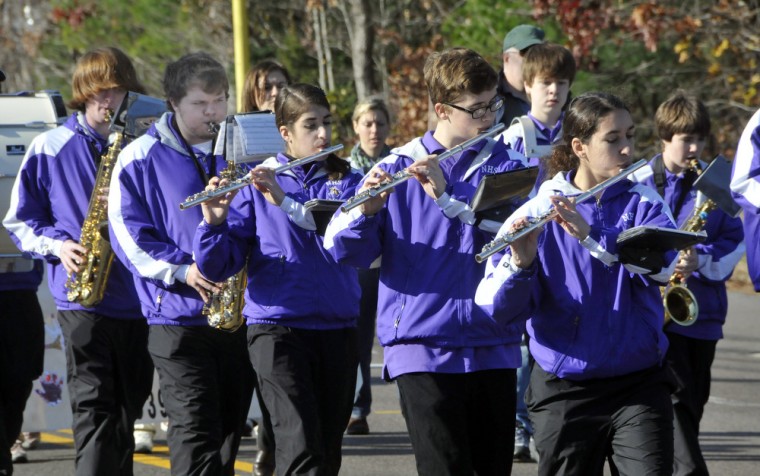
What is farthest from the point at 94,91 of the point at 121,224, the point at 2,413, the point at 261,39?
the point at 261,39

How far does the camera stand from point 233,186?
589cm

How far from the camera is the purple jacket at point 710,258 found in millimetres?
7336

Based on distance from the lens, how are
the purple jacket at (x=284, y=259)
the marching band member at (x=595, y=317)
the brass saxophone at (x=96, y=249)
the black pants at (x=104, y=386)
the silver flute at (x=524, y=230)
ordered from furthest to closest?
the brass saxophone at (x=96, y=249), the black pants at (x=104, y=386), the purple jacket at (x=284, y=259), the marching band member at (x=595, y=317), the silver flute at (x=524, y=230)

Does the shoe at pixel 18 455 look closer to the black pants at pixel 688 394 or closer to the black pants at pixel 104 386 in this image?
the black pants at pixel 104 386

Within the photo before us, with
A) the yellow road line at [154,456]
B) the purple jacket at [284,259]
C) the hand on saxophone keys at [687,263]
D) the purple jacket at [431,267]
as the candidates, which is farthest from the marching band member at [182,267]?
the hand on saxophone keys at [687,263]

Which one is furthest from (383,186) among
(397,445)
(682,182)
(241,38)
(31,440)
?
(241,38)

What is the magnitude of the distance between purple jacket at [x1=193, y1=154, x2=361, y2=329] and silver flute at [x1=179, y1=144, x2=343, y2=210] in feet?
0.50

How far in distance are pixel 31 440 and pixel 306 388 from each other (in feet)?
13.3

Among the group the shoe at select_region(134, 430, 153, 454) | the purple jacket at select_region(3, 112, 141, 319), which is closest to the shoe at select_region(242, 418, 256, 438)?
the shoe at select_region(134, 430, 153, 454)

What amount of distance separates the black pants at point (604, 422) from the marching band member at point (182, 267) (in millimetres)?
1649

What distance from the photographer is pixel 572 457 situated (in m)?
5.35

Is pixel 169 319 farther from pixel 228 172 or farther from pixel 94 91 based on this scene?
pixel 94 91

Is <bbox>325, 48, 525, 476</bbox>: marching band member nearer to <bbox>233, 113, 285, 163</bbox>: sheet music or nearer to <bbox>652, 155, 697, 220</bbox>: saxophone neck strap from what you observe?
<bbox>233, 113, 285, 163</bbox>: sheet music

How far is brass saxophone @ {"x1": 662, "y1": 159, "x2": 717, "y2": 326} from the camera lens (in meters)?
7.23
